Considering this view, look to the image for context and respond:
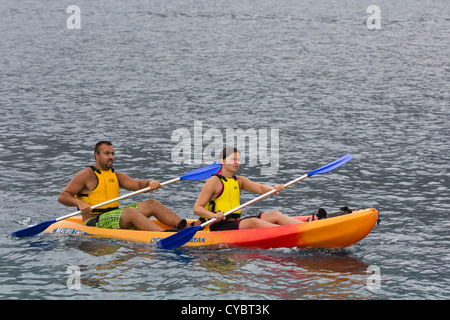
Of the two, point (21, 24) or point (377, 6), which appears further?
point (377, 6)

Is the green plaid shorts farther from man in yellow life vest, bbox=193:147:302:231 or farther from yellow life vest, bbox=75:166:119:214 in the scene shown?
man in yellow life vest, bbox=193:147:302:231

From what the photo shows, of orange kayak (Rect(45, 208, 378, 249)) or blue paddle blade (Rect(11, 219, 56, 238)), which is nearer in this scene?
orange kayak (Rect(45, 208, 378, 249))

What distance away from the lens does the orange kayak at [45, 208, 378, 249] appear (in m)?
9.84

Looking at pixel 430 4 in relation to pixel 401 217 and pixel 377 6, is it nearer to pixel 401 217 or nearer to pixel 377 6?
pixel 377 6

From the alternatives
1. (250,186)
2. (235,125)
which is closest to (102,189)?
(250,186)

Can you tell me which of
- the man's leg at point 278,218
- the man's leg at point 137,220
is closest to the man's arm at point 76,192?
the man's leg at point 137,220

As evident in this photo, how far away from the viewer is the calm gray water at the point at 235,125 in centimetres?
945

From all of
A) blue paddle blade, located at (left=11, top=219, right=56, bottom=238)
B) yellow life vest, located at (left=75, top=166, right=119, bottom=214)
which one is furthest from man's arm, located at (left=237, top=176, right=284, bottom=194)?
blue paddle blade, located at (left=11, top=219, right=56, bottom=238)

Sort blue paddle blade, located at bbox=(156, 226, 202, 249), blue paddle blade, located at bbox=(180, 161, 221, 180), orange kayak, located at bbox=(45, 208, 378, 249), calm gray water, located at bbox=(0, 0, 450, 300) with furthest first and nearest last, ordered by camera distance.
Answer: blue paddle blade, located at bbox=(180, 161, 221, 180)
blue paddle blade, located at bbox=(156, 226, 202, 249)
orange kayak, located at bbox=(45, 208, 378, 249)
calm gray water, located at bbox=(0, 0, 450, 300)

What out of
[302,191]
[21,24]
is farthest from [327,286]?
[21,24]

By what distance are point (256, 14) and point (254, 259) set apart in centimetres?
3023
